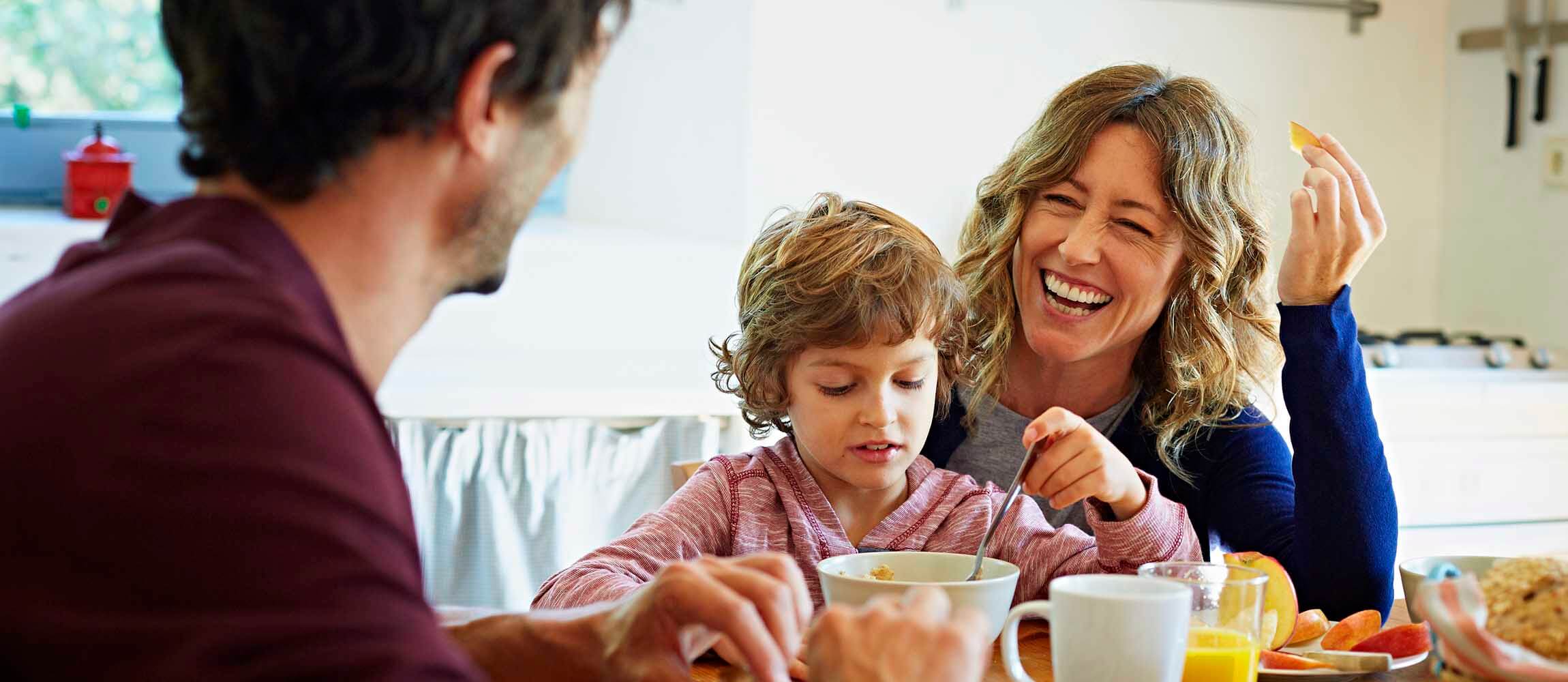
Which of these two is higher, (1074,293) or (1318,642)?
(1074,293)

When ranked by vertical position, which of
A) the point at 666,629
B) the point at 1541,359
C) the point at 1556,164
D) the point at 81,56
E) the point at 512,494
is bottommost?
the point at 1541,359

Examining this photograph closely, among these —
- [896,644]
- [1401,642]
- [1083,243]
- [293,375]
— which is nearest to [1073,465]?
[1401,642]

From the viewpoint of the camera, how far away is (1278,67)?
3406mm

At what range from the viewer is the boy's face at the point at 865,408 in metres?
1.37

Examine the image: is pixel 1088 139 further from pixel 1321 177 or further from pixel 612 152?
pixel 612 152

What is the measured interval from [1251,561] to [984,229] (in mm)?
722

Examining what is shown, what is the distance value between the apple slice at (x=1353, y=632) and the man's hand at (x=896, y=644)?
480 mm

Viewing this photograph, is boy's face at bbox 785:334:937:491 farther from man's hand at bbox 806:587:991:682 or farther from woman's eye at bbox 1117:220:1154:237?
man's hand at bbox 806:587:991:682

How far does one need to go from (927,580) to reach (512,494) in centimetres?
146

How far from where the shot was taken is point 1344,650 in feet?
3.70

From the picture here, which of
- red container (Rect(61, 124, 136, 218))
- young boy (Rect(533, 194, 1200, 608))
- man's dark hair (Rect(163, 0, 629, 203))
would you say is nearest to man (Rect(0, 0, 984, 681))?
man's dark hair (Rect(163, 0, 629, 203))

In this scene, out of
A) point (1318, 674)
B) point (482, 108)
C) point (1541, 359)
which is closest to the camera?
point (482, 108)

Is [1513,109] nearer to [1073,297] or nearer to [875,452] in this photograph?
[1073,297]

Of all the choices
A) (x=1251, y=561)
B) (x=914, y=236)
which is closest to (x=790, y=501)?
(x=914, y=236)
